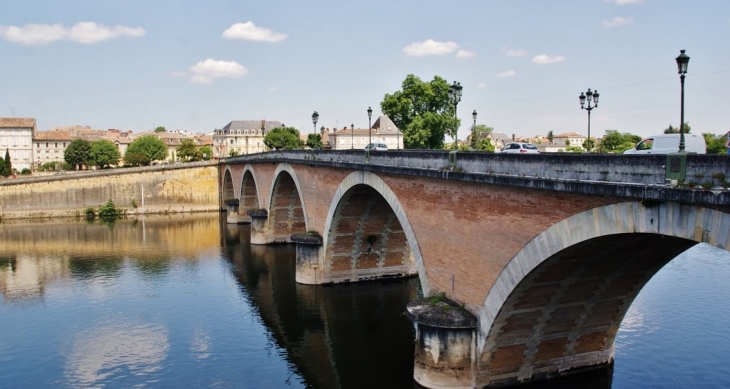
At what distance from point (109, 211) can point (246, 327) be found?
4279 cm

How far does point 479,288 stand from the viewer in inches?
558

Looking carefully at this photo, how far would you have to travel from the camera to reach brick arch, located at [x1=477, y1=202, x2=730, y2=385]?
9.20m

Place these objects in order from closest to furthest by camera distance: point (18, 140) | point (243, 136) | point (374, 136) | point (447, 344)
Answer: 1. point (447, 344)
2. point (374, 136)
3. point (18, 140)
4. point (243, 136)

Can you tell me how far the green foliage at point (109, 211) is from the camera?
5897 cm

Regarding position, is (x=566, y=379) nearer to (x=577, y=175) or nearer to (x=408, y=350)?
(x=408, y=350)

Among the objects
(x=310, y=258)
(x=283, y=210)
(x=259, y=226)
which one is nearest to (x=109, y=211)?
(x=259, y=226)

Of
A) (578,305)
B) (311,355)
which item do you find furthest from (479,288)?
(311,355)

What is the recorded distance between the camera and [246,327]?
22.4 meters

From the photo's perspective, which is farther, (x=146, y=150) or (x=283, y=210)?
(x=146, y=150)

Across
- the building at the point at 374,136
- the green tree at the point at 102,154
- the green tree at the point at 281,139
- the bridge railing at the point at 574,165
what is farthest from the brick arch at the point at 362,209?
the green tree at the point at 102,154

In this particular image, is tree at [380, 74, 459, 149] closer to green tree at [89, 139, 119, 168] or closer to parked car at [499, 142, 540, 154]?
parked car at [499, 142, 540, 154]

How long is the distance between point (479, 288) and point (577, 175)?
448 centimetres

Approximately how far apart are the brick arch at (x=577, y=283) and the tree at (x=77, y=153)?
3294 inches

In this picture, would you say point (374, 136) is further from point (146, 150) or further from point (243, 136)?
point (243, 136)
